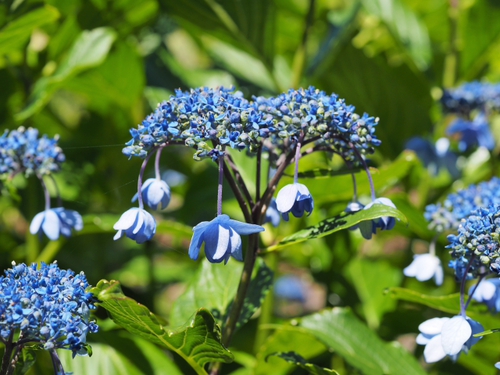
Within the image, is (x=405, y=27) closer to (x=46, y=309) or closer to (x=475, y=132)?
(x=475, y=132)

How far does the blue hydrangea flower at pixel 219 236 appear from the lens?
958 mm

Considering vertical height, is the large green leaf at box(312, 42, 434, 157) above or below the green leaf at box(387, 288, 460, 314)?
above

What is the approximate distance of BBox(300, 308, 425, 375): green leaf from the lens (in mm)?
1426

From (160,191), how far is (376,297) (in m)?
1.20

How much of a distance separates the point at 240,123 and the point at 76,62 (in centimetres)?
94

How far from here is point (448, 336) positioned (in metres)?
1.05

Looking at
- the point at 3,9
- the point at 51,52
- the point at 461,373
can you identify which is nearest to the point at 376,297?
the point at 461,373

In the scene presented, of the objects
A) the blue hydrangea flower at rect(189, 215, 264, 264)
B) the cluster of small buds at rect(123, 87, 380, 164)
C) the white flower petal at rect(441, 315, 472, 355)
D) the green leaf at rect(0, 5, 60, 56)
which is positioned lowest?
the white flower petal at rect(441, 315, 472, 355)

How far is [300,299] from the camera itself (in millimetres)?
3340

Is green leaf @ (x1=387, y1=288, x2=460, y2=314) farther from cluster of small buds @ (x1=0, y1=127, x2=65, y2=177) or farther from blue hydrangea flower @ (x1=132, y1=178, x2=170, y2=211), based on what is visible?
cluster of small buds @ (x1=0, y1=127, x2=65, y2=177)

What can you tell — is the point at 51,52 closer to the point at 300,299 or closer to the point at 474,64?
the point at 474,64

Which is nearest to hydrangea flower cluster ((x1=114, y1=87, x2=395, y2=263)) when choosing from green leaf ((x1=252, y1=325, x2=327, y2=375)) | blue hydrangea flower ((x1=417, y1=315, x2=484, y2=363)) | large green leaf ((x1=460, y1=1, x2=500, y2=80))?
blue hydrangea flower ((x1=417, y1=315, x2=484, y2=363))

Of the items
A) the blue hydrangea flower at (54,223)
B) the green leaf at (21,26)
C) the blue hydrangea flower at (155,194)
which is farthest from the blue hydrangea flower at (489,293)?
the green leaf at (21,26)

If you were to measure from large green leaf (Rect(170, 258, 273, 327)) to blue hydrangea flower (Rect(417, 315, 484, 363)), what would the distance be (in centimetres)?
35
